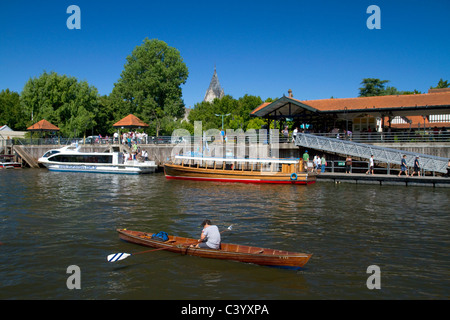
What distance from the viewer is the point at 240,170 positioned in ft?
104

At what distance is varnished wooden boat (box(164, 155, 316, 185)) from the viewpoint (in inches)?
1191

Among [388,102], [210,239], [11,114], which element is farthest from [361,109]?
[11,114]

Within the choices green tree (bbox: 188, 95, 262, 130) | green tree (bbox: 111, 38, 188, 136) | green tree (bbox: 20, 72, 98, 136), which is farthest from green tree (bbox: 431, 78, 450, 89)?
green tree (bbox: 20, 72, 98, 136)

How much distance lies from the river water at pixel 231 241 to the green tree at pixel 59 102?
1367 inches

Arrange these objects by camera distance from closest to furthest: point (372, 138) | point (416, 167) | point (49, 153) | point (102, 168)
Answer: point (416, 167) → point (372, 138) → point (102, 168) → point (49, 153)

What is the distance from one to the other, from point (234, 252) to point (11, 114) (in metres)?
77.8

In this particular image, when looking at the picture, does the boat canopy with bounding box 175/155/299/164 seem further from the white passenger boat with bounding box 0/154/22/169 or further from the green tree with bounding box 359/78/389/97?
the green tree with bounding box 359/78/389/97

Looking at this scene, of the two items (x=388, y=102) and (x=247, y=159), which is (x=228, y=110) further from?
(x=247, y=159)

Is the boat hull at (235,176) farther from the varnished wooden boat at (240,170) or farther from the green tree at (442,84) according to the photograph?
the green tree at (442,84)

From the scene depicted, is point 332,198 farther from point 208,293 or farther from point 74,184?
point 74,184

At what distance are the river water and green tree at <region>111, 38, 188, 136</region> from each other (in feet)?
117

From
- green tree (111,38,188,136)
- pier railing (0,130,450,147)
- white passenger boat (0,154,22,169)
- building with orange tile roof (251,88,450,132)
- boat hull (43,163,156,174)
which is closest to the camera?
pier railing (0,130,450,147)

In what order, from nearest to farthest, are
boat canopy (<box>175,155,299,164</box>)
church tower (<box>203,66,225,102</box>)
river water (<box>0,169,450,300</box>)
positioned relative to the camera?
river water (<box>0,169,450,300</box>)
boat canopy (<box>175,155,299,164</box>)
church tower (<box>203,66,225,102</box>)

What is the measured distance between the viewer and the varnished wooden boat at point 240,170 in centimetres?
3025
